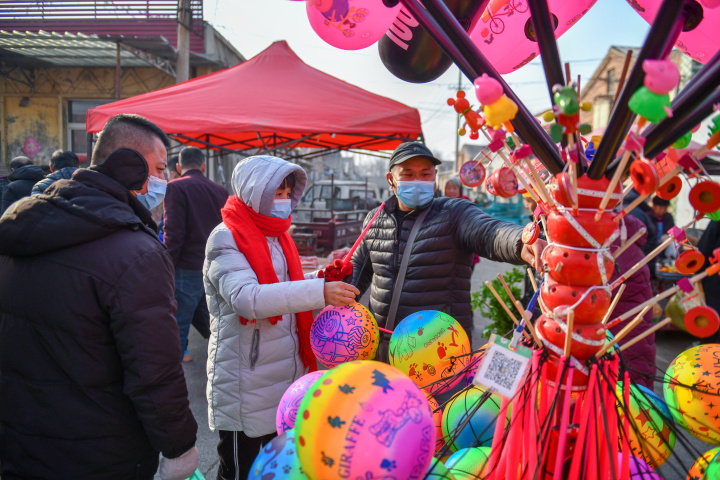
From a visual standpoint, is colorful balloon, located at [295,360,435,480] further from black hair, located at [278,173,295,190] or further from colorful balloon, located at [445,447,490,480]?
black hair, located at [278,173,295,190]

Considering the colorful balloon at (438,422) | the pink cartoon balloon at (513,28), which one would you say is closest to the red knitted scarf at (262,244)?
the colorful balloon at (438,422)

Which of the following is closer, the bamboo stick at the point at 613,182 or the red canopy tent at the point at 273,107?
the bamboo stick at the point at 613,182

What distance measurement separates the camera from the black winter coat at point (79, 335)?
51.5 inches

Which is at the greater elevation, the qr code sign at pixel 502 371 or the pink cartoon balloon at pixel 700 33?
the pink cartoon balloon at pixel 700 33

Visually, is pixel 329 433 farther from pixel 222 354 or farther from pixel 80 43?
pixel 80 43

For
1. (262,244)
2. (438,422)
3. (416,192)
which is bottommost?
(438,422)

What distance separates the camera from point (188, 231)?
13.8 feet

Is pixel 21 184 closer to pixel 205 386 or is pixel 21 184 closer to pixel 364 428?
pixel 205 386

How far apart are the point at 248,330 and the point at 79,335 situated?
70 cm

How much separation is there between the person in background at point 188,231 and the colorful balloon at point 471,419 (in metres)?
Answer: 3.34

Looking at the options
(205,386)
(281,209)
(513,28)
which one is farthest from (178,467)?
(205,386)

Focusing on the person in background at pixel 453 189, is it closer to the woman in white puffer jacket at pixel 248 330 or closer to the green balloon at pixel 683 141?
the woman in white puffer jacket at pixel 248 330

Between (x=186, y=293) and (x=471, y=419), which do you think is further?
(x=186, y=293)

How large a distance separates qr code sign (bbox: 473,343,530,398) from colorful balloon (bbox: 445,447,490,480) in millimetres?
283
